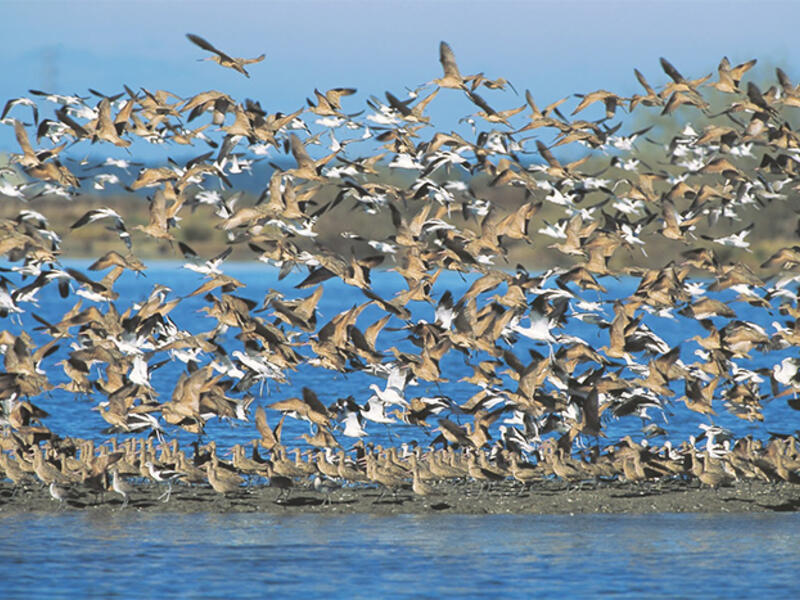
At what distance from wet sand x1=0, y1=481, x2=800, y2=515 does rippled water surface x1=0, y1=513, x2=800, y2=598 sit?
1.49 ft

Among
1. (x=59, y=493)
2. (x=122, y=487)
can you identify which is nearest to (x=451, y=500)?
(x=122, y=487)

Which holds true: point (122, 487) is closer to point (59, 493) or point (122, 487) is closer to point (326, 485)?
point (59, 493)

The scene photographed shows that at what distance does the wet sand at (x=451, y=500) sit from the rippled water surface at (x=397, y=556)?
1.49 ft

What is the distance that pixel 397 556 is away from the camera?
18.0 m

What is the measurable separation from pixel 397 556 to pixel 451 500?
3.65 metres

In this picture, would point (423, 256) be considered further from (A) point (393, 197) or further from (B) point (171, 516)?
(B) point (171, 516)

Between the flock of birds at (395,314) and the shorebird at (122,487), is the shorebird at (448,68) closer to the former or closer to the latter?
the flock of birds at (395,314)

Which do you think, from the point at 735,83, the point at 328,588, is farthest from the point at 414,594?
the point at 735,83

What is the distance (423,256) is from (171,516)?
614 centimetres

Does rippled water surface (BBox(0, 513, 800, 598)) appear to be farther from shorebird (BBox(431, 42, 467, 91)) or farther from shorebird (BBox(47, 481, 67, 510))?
shorebird (BBox(431, 42, 467, 91))

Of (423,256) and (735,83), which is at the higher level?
(735,83)

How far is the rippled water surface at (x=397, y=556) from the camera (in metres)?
16.5

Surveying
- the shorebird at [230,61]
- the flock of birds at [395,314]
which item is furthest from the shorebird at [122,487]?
the shorebird at [230,61]

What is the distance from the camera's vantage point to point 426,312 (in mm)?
92125
